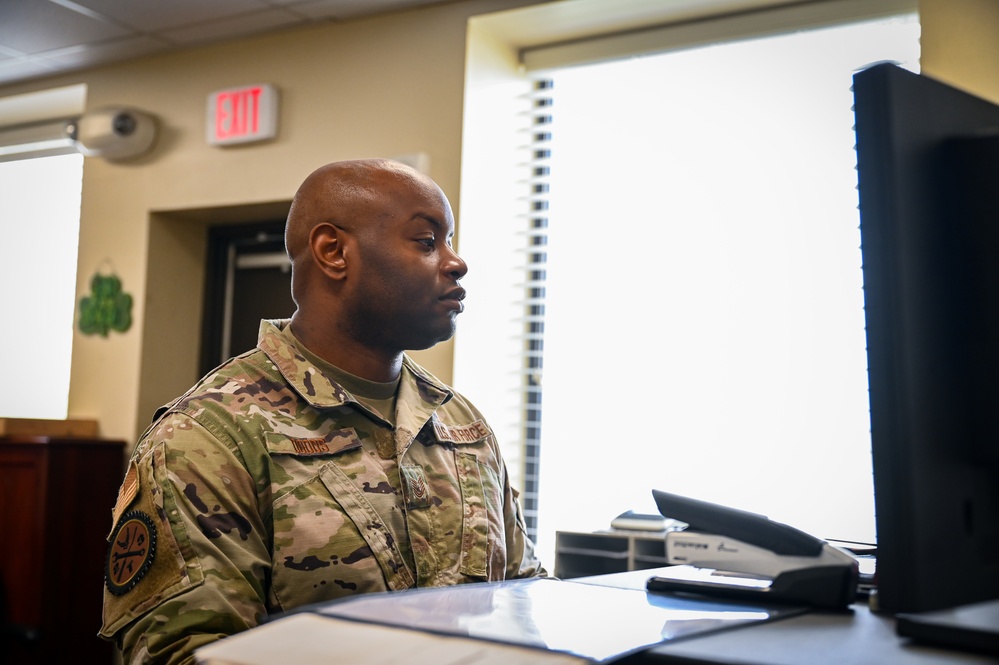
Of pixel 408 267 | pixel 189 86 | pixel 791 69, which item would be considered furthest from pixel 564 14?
pixel 408 267

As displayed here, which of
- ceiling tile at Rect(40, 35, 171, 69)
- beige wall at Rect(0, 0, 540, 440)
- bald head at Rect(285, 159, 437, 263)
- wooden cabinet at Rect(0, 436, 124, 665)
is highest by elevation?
ceiling tile at Rect(40, 35, 171, 69)

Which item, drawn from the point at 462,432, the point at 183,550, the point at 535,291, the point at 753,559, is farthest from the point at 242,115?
the point at 753,559

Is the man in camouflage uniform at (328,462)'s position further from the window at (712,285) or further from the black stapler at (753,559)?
the window at (712,285)

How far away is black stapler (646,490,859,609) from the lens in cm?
82

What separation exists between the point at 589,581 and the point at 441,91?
2483 mm

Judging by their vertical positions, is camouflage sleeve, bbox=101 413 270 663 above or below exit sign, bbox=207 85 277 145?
below

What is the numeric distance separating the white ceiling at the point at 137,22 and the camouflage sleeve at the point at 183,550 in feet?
7.53

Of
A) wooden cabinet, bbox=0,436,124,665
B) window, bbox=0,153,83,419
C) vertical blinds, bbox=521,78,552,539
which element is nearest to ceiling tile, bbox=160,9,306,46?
vertical blinds, bbox=521,78,552,539

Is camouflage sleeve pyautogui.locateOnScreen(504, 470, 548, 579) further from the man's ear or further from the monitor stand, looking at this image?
the monitor stand

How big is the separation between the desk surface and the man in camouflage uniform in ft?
2.34

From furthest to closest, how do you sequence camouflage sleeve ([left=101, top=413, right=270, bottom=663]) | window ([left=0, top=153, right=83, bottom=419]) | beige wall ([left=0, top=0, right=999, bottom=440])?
window ([left=0, top=153, right=83, bottom=419]), beige wall ([left=0, top=0, right=999, bottom=440]), camouflage sleeve ([left=101, top=413, right=270, bottom=663])

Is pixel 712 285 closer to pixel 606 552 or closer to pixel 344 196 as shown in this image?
pixel 606 552

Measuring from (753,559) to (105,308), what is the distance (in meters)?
3.41

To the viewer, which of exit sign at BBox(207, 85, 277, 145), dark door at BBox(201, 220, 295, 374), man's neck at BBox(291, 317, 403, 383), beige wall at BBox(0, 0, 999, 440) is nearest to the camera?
man's neck at BBox(291, 317, 403, 383)
